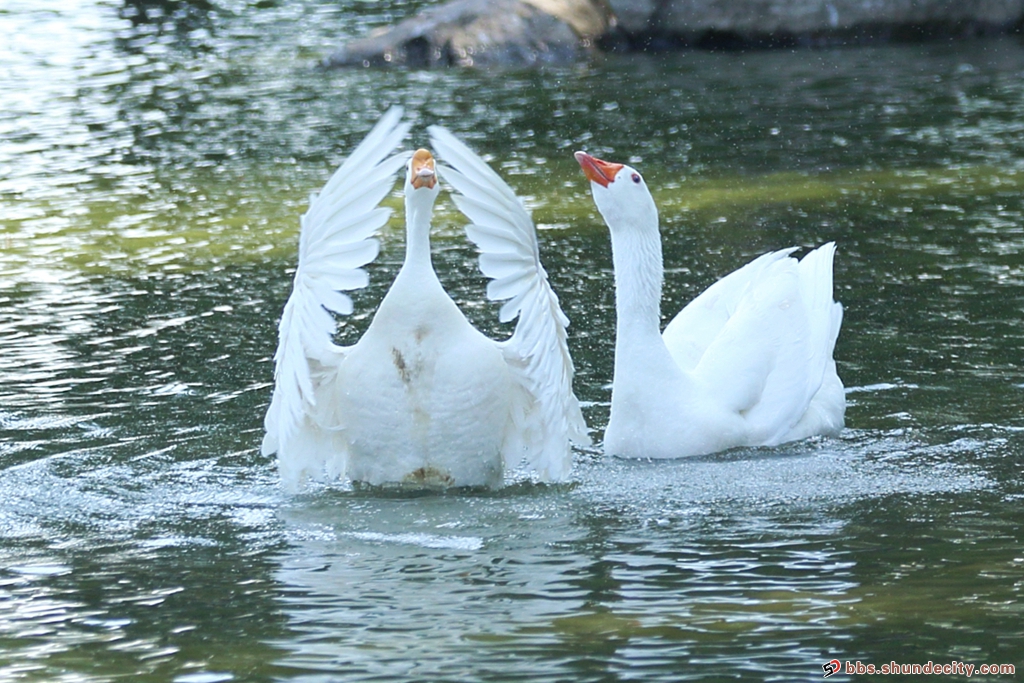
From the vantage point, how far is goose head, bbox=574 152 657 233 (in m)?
6.81

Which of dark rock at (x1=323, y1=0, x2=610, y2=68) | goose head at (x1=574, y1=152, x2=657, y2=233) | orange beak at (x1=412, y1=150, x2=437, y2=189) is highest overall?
dark rock at (x1=323, y1=0, x2=610, y2=68)

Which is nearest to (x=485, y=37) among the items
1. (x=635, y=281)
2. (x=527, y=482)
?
(x=635, y=281)

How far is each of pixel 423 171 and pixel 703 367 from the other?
1.67 metres

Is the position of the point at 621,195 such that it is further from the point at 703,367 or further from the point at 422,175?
the point at 422,175

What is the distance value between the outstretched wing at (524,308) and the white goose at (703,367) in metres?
0.47

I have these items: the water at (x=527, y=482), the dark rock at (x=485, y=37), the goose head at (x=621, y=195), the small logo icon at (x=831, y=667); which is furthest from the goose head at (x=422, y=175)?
the dark rock at (x=485, y=37)

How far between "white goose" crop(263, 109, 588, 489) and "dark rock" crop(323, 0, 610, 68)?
1251 centimetres

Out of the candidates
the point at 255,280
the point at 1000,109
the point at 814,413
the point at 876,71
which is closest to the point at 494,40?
the point at 876,71

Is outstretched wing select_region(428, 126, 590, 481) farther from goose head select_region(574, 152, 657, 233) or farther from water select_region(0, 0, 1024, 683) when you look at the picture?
goose head select_region(574, 152, 657, 233)

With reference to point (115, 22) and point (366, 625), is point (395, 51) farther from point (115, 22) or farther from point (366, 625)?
point (366, 625)

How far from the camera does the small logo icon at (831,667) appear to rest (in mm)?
4441

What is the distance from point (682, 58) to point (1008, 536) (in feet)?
46.2

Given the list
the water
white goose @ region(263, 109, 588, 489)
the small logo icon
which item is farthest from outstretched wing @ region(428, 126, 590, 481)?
the small logo icon

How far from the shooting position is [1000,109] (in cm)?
1469
